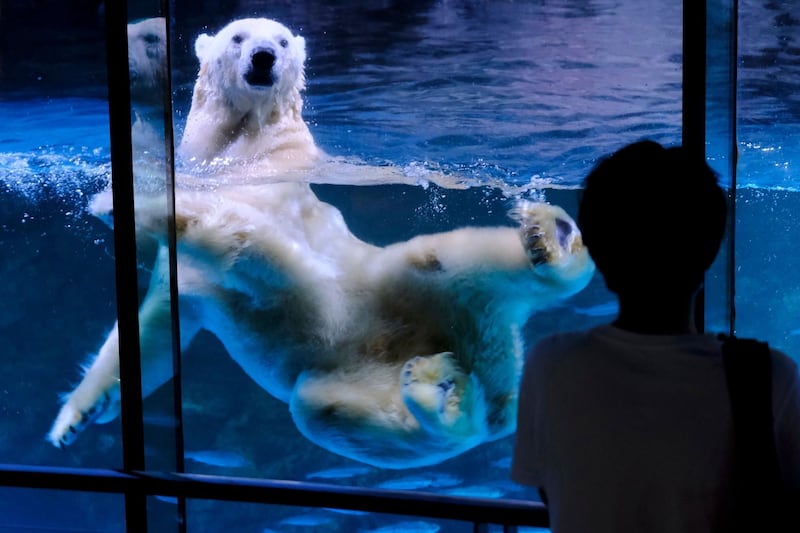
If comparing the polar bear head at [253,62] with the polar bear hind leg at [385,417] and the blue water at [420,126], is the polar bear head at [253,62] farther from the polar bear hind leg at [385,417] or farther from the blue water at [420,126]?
the polar bear hind leg at [385,417]

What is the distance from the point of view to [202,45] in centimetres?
362

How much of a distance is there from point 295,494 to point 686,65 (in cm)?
126

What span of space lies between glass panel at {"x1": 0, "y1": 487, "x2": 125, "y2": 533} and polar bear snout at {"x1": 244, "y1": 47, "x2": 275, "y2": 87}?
284 inches

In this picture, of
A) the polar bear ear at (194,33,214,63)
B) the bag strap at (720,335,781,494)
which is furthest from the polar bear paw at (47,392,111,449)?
the bag strap at (720,335,781,494)

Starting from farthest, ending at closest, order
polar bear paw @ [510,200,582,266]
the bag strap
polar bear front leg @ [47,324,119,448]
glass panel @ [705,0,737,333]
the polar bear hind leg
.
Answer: polar bear front leg @ [47,324,119,448] < the polar bear hind leg < polar bear paw @ [510,200,582,266] < glass panel @ [705,0,737,333] < the bag strap

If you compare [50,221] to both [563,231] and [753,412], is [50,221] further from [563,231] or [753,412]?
[753,412]

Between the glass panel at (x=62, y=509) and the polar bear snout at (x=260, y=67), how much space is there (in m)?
7.21

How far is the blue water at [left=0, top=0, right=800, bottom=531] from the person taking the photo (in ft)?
12.4

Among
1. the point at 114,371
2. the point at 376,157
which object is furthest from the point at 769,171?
the point at 114,371

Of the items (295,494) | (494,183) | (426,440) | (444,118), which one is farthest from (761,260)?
(295,494)

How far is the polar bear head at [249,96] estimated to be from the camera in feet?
11.4

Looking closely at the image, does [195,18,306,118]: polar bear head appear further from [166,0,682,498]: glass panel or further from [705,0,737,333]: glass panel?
[705,0,737,333]: glass panel

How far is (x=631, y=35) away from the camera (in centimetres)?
373

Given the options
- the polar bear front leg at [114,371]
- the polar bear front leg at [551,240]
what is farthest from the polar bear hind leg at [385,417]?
the polar bear front leg at [114,371]
